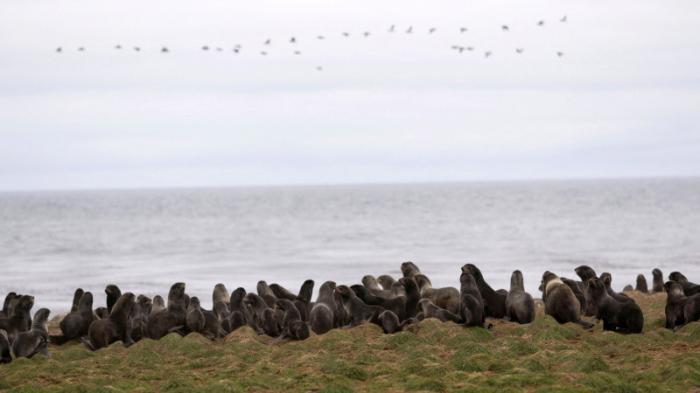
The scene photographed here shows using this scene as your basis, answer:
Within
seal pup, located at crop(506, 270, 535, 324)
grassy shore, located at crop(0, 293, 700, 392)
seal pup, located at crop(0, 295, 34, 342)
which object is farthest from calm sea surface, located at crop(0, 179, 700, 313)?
grassy shore, located at crop(0, 293, 700, 392)

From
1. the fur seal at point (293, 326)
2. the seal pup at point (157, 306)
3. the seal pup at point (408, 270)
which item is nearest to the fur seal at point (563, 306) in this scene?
the fur seal at point (293, 326)

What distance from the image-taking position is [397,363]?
16.6m

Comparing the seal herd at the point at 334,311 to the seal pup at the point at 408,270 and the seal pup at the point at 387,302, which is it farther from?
the seal pup at the point at 408,270

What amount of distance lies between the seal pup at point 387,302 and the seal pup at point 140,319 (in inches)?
167

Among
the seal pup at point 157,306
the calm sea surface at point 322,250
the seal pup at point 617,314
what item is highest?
the calm sea surface at point 322,250

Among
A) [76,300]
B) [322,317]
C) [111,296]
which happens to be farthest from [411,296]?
[76,300]

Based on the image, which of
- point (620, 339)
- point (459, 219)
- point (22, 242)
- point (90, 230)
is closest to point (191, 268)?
point (22, 242)

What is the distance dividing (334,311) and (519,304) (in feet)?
11.8

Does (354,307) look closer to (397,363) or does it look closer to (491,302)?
(491,302)

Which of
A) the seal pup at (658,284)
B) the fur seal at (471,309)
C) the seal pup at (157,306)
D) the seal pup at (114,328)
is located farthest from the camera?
the seal pup at (658,284)

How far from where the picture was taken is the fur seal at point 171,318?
21000mm

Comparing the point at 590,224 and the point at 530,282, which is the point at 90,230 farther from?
the point at 530,282

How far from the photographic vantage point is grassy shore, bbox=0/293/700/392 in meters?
15.0

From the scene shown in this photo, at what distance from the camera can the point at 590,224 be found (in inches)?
4213
